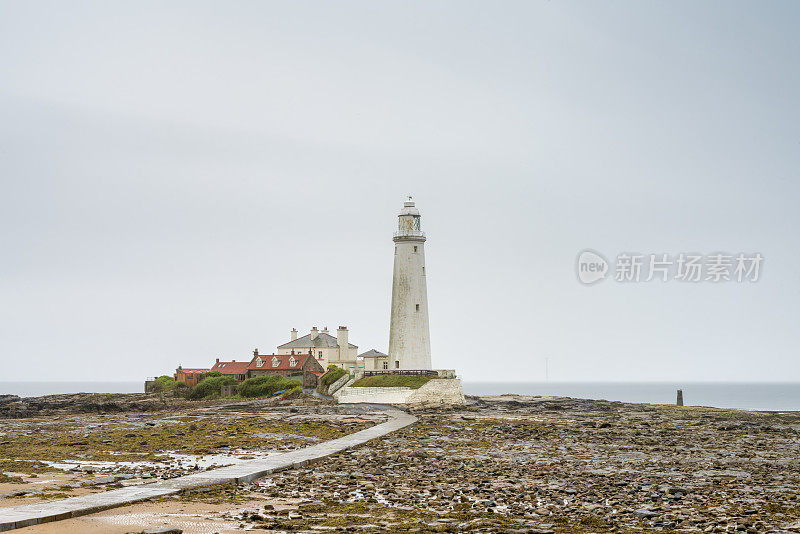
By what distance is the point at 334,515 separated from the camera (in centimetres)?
1697

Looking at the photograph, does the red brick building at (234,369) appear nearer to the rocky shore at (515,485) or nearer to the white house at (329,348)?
the white house at (329,348)

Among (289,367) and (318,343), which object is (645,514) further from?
(318,343)

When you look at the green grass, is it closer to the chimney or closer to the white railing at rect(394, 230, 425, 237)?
the white railing at rect(394, 230, 425, 237)

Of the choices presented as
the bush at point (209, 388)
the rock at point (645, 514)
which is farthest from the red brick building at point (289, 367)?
the rock at point (645, 514)

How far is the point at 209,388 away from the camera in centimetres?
7731

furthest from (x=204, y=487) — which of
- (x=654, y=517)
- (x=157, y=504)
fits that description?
(x=654, y=517)

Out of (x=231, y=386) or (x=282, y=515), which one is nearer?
(x=282, y=515)

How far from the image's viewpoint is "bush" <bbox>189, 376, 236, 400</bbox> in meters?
77.1

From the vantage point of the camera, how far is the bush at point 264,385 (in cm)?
7406

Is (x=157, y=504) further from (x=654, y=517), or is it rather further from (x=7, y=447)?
(x=7, y=447)

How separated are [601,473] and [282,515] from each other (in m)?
10.7

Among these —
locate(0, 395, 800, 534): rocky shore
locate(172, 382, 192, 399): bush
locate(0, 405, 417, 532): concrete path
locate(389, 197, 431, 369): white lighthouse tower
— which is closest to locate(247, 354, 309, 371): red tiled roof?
locate(172, 382, 192, 399): bush

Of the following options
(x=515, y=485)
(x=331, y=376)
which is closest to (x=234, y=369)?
(x=331, y=376)

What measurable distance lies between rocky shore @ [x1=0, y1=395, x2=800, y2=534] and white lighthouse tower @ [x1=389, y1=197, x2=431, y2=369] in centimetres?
2691
